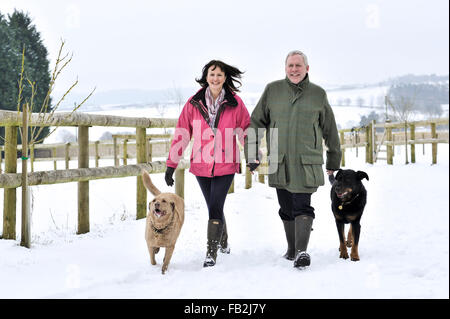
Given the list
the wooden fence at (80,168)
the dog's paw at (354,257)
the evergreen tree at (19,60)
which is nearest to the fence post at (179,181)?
the wooden fence at (80,168)

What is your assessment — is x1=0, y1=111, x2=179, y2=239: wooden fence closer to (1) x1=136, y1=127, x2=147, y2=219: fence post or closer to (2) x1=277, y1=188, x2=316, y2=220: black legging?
(1) x1=136, y1=127, x2=147, y2=219: fence post

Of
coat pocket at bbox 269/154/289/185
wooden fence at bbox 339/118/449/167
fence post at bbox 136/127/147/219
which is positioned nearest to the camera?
coat pocket at bbox 269/154/289/185

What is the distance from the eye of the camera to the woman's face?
11.7 feet

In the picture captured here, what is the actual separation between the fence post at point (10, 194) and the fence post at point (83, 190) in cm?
82

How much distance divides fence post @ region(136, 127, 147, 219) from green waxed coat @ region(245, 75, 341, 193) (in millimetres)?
2562

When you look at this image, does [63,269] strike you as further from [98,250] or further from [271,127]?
[271,127]

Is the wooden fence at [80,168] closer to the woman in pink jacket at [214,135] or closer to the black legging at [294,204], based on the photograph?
the woman in pink jacket at [214,135]

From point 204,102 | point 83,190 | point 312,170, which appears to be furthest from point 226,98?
point 83,190

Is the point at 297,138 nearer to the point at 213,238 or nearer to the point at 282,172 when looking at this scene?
the point at 282,172

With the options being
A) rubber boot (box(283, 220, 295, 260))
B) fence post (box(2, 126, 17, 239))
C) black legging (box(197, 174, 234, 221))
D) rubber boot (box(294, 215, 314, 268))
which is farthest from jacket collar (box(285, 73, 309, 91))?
fence post (box(2, 126, 17, 239))

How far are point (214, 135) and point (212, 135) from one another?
0.06 feet

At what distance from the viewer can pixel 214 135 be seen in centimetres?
356

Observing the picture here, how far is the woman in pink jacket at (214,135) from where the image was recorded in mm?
3564
